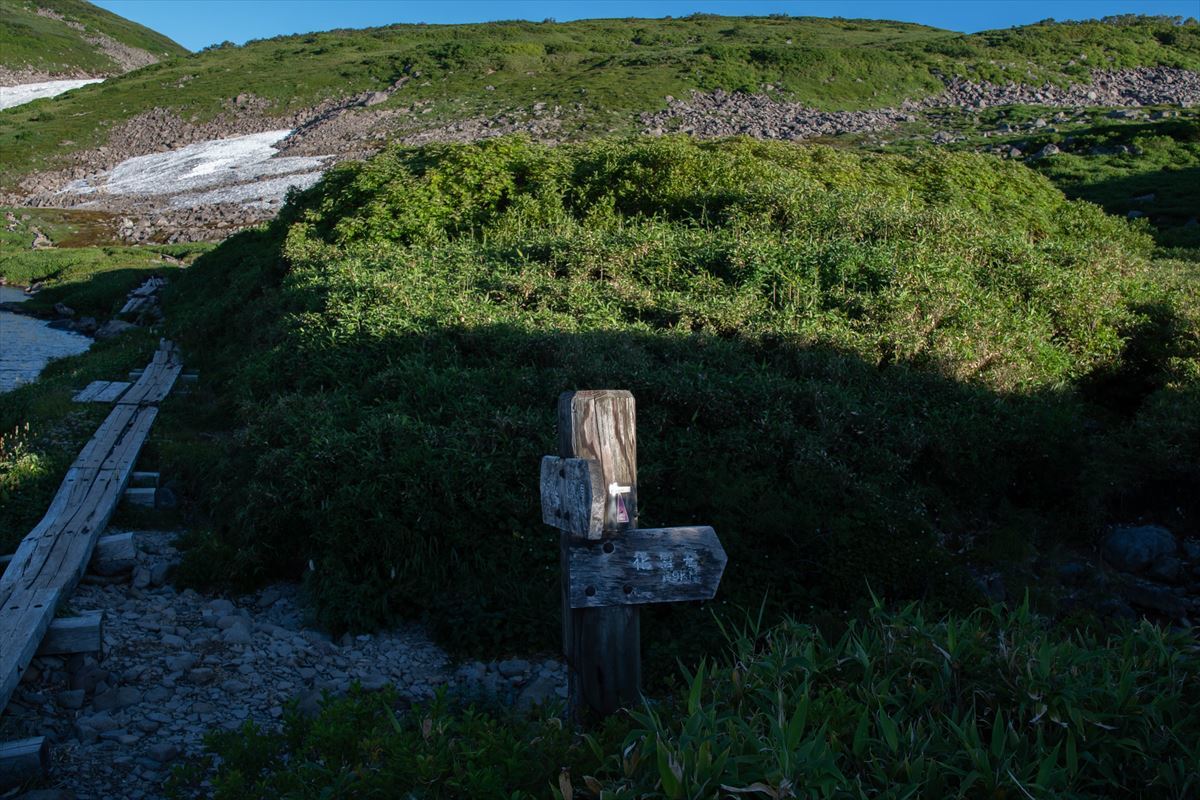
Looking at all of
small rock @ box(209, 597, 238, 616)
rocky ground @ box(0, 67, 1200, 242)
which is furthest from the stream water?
rocky ground @ box(0, 67, 1200, 242)

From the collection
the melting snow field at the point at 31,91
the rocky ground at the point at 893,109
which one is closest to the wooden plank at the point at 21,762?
the rocky ground at the point at 893,109

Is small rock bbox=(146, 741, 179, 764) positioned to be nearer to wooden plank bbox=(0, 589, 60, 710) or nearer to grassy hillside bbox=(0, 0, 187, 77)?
wooden plank bbox=(0, 589, 60, 710)

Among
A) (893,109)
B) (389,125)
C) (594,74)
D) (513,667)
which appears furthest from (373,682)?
(594,74)

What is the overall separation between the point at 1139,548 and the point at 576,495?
465 cm

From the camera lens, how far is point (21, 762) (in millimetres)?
3984

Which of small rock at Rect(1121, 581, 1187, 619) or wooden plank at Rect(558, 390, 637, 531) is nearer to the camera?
wooden plank at Rect(558, 390, 637, 531)

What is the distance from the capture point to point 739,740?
8.45ft

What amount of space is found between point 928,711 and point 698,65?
152 feet

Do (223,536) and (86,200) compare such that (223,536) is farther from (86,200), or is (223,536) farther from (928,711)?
(86,200)

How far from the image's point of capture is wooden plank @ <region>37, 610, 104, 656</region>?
5.09 m

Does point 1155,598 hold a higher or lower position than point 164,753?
lower

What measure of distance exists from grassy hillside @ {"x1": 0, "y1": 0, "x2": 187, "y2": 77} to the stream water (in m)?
71.4

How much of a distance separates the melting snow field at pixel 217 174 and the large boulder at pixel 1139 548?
1173 inches

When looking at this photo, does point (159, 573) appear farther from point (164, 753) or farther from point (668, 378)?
point (668, 378)
